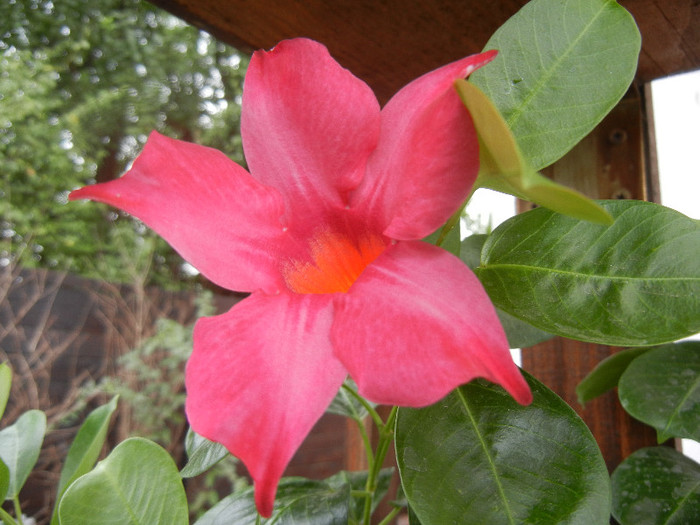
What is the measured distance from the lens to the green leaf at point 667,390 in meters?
0.47

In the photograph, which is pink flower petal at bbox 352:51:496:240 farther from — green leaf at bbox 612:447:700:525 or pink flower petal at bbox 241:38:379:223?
green leaf at bbox 612:447:700:525

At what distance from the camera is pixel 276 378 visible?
0.26 metres

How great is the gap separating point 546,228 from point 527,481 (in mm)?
172

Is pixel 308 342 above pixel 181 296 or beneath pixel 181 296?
above

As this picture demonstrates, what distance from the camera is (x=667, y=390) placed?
51cm

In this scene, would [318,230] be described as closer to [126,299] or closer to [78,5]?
[126,299]

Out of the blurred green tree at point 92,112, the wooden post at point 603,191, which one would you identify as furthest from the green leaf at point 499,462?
the blurred green tree at point 92,112

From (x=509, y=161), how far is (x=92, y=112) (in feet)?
16.6

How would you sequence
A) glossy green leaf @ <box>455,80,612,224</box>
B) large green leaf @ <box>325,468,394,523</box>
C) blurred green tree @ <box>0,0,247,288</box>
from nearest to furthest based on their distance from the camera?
1. glossy green leaf @ <box>455,80,612,224</box>
2. large green leaf @ <box>325,468,394,523</box>
3. blurred green tree @ <box>0,0,247,288</box>

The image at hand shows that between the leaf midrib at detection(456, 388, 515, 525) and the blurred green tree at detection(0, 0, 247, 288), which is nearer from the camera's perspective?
the leaf midrib at detection(456, 388, 515, 525)

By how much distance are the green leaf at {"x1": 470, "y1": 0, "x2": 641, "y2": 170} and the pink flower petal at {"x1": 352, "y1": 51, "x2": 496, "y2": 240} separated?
109mm

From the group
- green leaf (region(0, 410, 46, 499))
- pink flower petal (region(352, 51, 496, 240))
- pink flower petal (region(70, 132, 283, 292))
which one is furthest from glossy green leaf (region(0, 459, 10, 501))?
pink flower petal (region(352, 51, 496, 240))

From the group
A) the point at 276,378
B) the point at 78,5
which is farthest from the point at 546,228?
the point at 78,5

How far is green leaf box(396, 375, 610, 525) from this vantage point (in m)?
0.31
